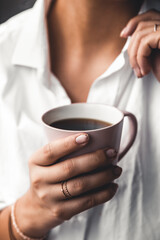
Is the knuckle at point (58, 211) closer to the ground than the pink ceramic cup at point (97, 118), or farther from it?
closer to the ground

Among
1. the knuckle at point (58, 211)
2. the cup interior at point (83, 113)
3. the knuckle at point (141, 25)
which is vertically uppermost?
the knuckle at point (141, 25)

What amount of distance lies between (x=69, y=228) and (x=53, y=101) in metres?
0.37

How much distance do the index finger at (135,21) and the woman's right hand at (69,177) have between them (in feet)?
1.25

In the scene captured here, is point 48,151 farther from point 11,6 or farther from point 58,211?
point 11,6

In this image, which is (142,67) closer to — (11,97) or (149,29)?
(149,29)

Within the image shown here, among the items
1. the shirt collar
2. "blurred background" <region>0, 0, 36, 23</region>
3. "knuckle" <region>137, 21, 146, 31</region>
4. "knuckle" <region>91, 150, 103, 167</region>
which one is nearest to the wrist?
"knuckle" <region>91, 150, 103, 167</region>

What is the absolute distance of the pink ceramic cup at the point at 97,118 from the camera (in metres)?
0.47

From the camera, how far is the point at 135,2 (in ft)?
2.71

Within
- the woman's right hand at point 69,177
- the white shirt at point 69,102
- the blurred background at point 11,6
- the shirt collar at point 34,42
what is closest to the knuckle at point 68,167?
the woman's right hand at point 69,177

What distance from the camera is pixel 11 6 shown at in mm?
1084

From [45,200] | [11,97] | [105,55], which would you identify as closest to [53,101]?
[11,97]

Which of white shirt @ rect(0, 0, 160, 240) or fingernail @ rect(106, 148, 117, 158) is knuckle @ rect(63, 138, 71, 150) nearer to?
fingernail @ rect(106, 148, 117, 158)

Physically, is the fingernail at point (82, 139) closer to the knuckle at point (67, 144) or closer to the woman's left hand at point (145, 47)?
the knuckle at point (67, 144)

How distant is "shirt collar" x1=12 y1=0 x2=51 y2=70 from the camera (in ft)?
2.69
